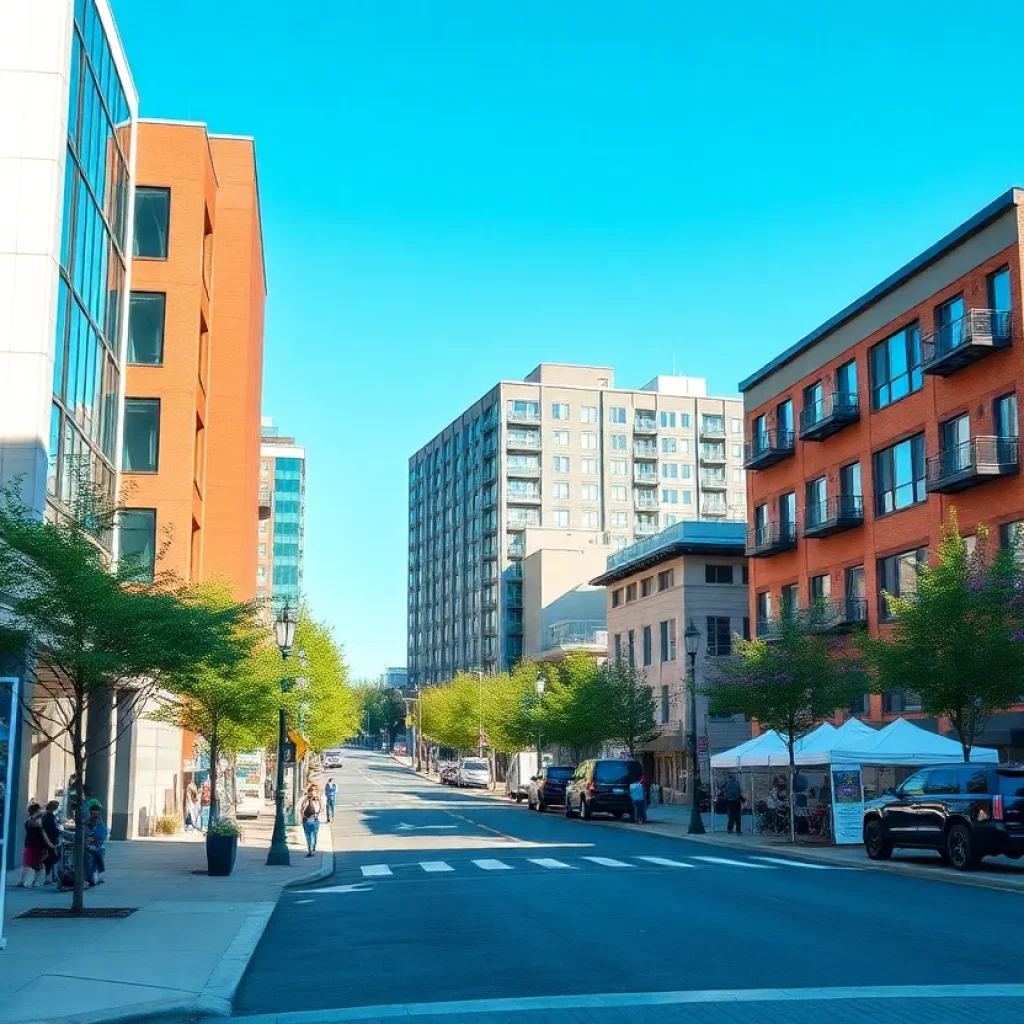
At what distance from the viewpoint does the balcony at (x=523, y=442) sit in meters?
124

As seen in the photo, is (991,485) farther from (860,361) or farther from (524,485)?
(524,485)

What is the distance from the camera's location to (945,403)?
138ft

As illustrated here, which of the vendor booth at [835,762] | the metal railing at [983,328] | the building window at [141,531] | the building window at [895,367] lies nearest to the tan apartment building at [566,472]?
the building window at [895,367]

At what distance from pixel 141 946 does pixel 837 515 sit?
37.4 meters

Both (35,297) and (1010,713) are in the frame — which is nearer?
(35,297)

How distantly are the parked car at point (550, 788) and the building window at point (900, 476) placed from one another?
60.5 feet

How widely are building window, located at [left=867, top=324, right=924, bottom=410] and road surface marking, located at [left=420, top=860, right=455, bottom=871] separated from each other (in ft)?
79.4

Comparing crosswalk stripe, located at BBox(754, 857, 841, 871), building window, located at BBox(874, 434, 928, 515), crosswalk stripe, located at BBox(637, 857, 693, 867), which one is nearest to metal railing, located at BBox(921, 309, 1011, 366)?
building window, located at BBox(874, 434, 928, 515)

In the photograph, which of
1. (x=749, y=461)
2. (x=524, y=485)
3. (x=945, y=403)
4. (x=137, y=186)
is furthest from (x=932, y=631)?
(x=524, y=485)

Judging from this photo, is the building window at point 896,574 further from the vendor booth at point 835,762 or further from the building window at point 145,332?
the building window at point 145,332

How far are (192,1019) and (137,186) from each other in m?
39.7

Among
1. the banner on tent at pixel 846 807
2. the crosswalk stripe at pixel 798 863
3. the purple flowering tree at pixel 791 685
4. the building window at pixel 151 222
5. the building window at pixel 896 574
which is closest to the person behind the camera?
the crosswalk stripe at pixel 798 863

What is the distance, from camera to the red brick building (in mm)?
38906

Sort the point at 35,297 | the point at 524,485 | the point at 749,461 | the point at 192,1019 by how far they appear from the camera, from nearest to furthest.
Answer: the point at 192,1019
the point at 35,297
the point at 749,461
the point at 524,485
